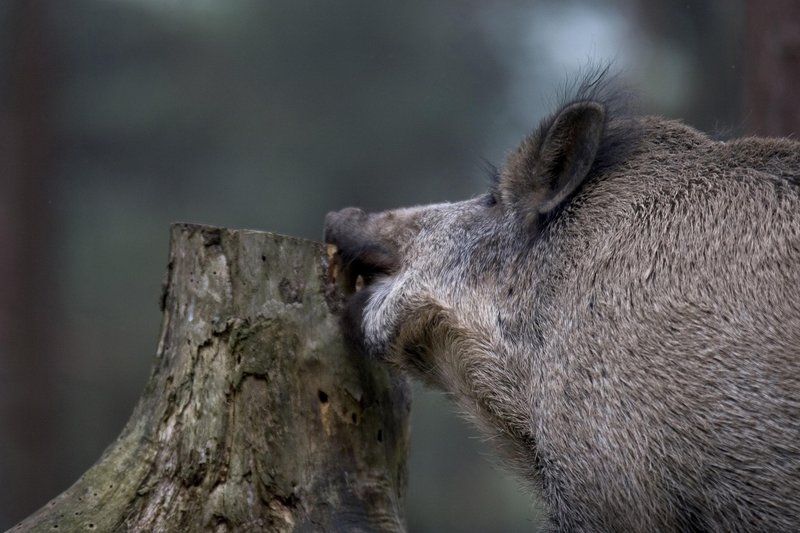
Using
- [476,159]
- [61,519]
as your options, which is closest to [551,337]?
[61,519]

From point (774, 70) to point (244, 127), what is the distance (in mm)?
2593

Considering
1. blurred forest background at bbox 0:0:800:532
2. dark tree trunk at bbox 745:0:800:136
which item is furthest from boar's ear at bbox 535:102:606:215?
dark tree trunk at bbox 745:0:800:136

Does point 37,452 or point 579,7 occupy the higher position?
point 579,7

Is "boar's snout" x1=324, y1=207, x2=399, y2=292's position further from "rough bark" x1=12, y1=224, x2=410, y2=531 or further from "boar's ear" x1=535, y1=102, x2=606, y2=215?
"boar's ear" x1=535, y1=102, x2=606, y2=215

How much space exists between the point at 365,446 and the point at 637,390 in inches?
34.3

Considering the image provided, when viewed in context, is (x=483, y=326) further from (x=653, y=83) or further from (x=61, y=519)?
(x=653, y=83)

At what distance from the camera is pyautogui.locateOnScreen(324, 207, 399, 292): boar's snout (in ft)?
8.63

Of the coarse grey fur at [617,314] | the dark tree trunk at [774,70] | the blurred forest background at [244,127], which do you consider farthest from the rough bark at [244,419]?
the dark tree trunk at [774,70]

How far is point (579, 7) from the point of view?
4.34m

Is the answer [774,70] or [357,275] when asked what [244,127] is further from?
[774,70]

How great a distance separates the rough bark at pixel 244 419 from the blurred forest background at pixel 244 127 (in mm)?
1782

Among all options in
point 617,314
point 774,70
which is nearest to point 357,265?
point 617,314

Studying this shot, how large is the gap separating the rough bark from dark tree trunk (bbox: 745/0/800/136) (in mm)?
2591

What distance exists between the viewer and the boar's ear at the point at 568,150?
7.63ft
